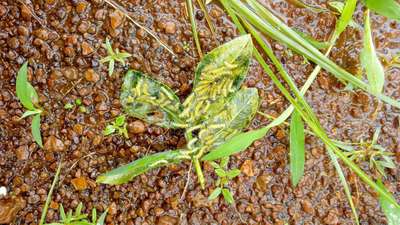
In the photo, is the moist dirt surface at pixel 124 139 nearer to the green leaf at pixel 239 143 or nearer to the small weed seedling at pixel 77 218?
the small weed seedling at pixel 77 218

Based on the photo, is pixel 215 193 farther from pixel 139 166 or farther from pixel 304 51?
pixel 304 51

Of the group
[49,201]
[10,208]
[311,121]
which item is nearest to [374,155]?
[311,121]

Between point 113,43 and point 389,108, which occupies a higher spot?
point 113,43

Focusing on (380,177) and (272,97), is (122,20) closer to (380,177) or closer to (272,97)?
(272,97)

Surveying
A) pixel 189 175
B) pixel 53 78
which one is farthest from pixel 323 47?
pixel 53 78

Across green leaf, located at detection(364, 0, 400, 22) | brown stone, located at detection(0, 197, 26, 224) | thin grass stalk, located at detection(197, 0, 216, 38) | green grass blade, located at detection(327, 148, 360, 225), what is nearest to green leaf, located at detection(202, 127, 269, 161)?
green grass blade, located at detection(327, 148, 360, 225)

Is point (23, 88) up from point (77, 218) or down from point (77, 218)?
up
